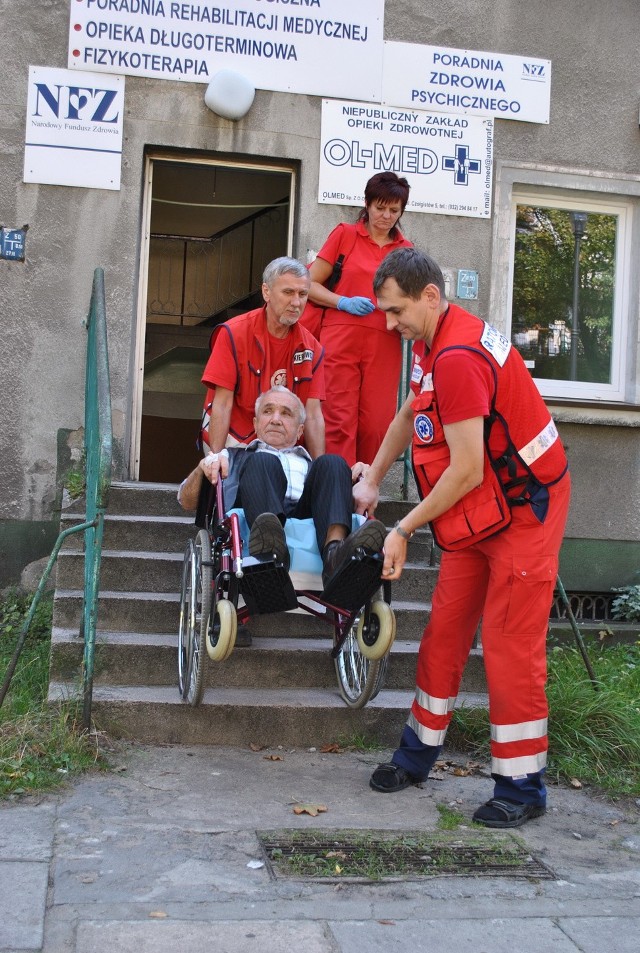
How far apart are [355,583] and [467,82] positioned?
409 cm

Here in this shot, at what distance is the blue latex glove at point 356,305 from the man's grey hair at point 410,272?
1559mm

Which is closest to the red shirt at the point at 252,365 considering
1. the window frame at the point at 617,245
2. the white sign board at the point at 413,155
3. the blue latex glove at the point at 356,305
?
the blue latex glove at the point at 356,305

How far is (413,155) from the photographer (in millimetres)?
6395

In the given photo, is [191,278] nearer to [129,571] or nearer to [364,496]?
[129,571]

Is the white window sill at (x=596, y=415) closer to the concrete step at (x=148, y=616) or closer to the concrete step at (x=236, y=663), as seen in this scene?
the concrete step at (x=148, y=616)

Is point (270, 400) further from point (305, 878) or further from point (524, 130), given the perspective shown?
point (524, 130)

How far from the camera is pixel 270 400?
4.35 metres

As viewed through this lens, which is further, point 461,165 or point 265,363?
point 461,165

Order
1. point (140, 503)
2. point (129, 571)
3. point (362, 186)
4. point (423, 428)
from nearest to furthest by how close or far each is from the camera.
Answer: point (423, 428)
point (129, 571)
point (140, 503)
point (362, 186)

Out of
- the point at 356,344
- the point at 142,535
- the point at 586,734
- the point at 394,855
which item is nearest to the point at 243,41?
the point at 356,344

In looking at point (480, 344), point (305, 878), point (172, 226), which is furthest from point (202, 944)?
point (172, 226)

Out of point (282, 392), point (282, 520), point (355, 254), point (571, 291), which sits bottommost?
point (282, 520)

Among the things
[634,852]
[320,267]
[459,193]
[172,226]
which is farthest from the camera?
[172,226]

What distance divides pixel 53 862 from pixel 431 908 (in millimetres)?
1097
